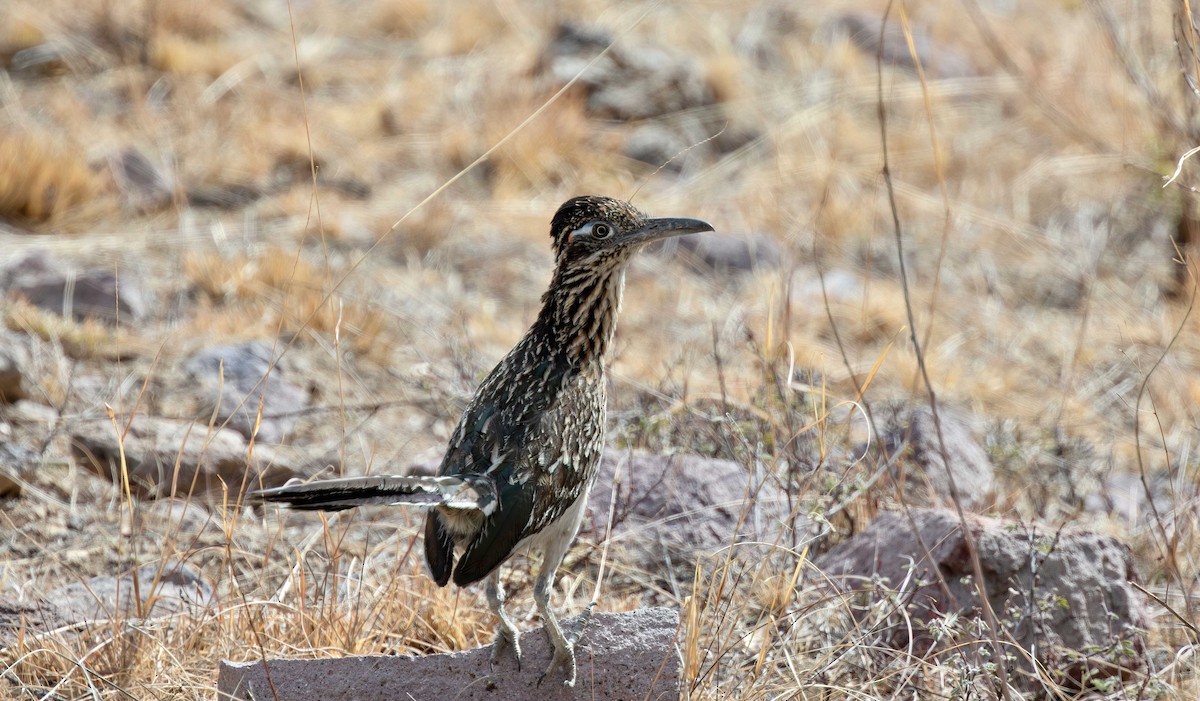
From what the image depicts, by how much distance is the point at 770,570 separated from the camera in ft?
15.4

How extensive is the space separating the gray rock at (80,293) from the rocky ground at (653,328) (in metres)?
0.03

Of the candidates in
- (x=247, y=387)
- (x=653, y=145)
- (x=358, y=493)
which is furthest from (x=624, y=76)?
(x=358, y=493)

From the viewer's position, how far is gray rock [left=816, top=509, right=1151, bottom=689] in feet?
14.0

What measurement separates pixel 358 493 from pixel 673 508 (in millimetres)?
2193

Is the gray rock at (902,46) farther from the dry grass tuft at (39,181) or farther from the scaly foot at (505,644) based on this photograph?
the scaly foot at (505,644)

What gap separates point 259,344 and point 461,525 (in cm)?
336

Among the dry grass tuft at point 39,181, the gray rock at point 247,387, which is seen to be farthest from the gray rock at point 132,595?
the dry grass tuft at point 39,181

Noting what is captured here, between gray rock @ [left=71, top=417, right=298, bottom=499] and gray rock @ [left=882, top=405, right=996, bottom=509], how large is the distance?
262cm

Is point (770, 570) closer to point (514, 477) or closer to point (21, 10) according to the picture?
point (514, 477)

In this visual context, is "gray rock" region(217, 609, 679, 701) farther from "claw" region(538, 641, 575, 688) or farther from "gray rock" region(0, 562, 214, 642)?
"gray rock" region(0, 562, 214, 642)

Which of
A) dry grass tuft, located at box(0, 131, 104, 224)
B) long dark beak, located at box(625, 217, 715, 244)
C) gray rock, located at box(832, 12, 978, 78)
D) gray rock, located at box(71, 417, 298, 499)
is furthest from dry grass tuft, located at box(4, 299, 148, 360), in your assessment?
gray rock, located at box(832, 12, 978, 78)

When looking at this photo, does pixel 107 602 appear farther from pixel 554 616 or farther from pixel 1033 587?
pixel 1033 587

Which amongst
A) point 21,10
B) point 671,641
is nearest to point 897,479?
point 671,641

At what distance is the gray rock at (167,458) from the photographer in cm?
536
